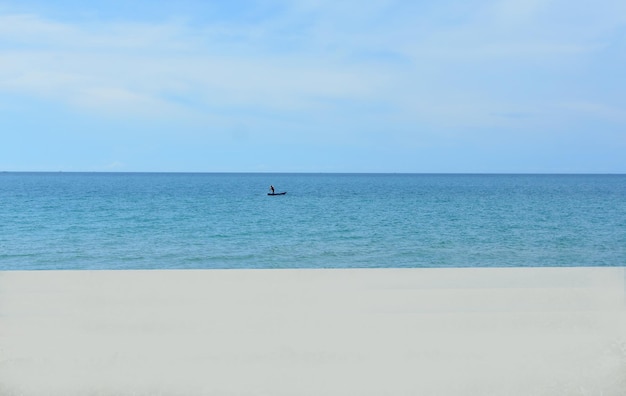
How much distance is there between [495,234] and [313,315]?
1883 cm

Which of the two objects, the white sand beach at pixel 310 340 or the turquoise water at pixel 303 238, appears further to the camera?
the turquoise water at pixel 303 238

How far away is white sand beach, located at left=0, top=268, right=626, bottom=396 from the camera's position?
15.2ft

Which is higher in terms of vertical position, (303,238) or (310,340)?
(310,340)

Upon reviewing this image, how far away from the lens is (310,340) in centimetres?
556

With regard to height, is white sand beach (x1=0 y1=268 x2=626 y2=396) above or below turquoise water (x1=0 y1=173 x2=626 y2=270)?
above

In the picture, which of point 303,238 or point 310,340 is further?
point 303,238

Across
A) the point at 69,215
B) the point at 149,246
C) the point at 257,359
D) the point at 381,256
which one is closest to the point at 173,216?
the point at 69,215

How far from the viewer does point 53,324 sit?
21.5 ft

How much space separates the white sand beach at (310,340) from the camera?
15.2 ft

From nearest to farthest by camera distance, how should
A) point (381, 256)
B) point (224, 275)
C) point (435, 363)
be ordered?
1. point (435, 363)
2. point (224, 275)
3. point (381, 256)

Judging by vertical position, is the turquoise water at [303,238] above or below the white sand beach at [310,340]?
below

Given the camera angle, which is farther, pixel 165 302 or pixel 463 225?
pixel 463 225

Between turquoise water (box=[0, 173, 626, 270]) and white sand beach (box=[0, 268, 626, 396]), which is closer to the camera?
white sand beach (box=[0, 268, 626, 396])

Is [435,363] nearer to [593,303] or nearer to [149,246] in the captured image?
[593,303]
